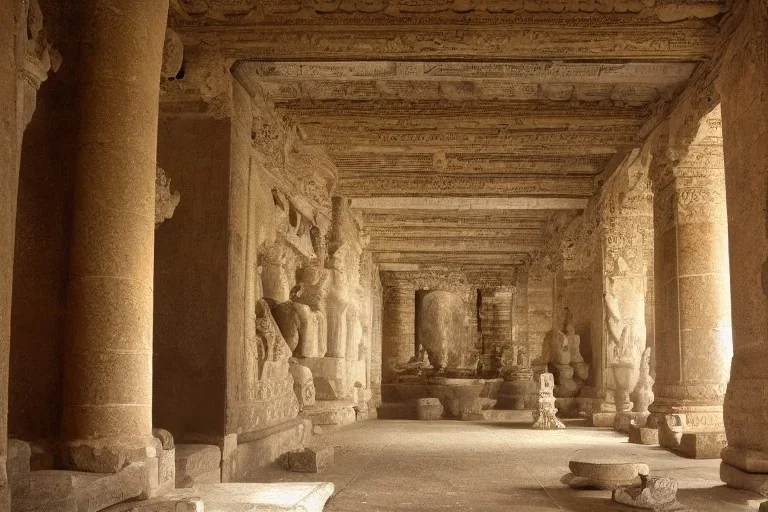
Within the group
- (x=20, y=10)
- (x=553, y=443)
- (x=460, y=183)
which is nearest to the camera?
(x=20, y=10)

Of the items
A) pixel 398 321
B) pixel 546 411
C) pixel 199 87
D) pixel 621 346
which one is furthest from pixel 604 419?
pixel 398 321

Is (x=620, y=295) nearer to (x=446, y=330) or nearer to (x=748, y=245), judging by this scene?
(x=748, y=245)

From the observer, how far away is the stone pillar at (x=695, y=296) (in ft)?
29.9

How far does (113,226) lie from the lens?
4781 millimetres

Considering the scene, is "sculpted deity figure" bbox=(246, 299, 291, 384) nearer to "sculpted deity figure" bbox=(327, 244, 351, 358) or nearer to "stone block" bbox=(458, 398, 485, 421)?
"sculpted deity figure" bbox=(327, 244, 351, 358)

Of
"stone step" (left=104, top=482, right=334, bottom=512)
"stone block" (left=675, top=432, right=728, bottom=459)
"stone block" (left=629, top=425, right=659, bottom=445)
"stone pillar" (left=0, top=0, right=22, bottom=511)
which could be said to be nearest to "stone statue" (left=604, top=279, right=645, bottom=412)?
"stone block" (left=629, top=425, right=659, bottom=445)

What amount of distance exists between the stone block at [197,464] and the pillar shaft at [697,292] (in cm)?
566

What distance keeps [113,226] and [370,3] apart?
3621 millimetres

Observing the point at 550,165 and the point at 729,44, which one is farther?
the point at 550,165

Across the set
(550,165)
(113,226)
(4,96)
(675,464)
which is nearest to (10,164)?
(4,96)

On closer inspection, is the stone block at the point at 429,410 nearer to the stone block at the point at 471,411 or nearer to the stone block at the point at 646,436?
the stone block at the point at 471,411

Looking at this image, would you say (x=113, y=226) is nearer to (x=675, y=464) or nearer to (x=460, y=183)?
(x=675, y=464)

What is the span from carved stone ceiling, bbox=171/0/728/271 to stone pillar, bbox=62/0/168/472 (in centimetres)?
252

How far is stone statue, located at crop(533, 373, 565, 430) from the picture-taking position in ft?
43.8
